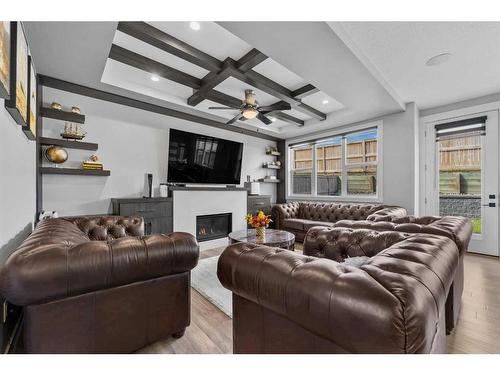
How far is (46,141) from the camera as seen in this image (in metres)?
3.13

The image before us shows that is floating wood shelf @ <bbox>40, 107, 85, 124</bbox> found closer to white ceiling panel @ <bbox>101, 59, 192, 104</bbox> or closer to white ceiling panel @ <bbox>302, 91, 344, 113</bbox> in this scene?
white ceiling panel @ <bbox>101, 59, 192, 104</bbox>

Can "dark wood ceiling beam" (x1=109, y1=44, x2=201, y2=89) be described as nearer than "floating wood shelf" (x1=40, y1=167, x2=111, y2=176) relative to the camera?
Yes

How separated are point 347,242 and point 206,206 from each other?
128 inches

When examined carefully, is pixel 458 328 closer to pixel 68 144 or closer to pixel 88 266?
pixel 88 266

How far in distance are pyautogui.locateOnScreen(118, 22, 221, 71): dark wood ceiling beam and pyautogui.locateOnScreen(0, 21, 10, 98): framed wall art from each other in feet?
3.79

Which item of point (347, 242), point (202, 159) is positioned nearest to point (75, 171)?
point (202, 159)

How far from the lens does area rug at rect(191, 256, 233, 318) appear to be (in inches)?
90.0

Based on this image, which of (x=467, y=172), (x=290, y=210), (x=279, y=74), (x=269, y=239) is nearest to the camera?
(x=269, y=239)

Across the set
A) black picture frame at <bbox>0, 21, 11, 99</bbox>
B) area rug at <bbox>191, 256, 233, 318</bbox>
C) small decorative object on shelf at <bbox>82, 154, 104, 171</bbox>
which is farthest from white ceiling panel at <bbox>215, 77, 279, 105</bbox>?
area rug at <bbox>191, 256, 233, 318</bbox>

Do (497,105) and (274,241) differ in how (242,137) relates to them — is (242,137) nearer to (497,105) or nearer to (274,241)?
(274,241)

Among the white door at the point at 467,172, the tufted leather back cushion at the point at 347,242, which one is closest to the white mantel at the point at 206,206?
the tufted leather back cushion at the point at 347,242

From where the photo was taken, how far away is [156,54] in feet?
9.66
